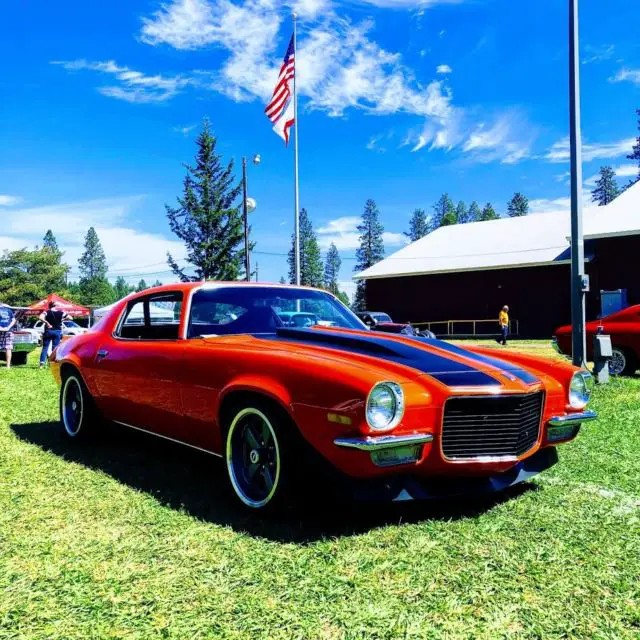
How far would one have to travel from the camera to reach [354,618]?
222 centimetres

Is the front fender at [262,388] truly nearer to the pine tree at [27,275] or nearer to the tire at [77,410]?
the tire at [77,410]

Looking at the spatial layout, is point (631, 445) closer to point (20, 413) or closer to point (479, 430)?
point (479, 430)

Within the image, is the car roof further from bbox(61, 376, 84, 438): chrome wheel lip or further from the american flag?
the american flag

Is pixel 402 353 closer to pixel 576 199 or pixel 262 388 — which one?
pixel 262 388

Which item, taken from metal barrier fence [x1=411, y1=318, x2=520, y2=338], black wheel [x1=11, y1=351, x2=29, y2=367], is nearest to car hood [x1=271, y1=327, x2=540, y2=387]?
black wheel [x1=11, y1=351, x2=29, y2=367]

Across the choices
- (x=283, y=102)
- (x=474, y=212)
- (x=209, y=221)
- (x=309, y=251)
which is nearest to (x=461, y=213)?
(x=474, y=212)

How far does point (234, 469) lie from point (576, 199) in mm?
8684

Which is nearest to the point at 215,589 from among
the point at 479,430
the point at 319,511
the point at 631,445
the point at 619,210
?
the point at 319,511

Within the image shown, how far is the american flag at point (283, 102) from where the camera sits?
18531mm

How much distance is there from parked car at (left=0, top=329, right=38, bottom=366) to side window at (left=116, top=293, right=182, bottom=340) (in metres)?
10.9

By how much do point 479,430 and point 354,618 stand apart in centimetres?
126

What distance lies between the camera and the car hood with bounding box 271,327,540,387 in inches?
125

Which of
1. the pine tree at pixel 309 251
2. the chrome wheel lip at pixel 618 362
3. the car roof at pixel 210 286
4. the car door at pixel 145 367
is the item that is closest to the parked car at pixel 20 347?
the car door at pixel 145 367

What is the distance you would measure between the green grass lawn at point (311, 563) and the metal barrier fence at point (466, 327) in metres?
24.8
